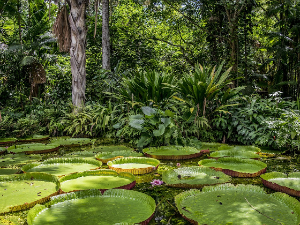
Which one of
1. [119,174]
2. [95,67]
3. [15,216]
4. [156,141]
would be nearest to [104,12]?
[95,67]

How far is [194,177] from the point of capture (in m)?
1.64

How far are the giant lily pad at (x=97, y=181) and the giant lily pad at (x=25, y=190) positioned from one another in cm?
9

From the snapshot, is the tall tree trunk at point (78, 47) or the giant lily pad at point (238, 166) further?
the tall tree trunk at point (78, 47)

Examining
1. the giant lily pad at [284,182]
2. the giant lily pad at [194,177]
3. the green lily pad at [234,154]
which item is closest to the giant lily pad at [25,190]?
the giant lily pad at [194,177]

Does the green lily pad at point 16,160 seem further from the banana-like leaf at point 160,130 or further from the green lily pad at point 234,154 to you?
the green lily pad at point 234,154

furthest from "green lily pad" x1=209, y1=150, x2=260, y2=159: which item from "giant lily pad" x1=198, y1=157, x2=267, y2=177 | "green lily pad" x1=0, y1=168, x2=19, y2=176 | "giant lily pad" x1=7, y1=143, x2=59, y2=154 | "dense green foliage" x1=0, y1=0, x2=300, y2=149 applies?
"giant lily pad" x1=7, y1=143, x2=59, y2=154

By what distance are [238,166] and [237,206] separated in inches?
33.3

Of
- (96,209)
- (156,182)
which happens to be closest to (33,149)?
(156,182)

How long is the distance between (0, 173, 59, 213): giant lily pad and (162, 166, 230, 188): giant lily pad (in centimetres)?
82

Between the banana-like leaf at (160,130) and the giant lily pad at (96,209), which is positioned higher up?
the banana-like leaf at (160,130)

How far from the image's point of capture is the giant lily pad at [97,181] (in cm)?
146

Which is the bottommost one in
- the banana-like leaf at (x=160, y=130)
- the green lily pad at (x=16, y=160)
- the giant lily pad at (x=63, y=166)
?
the green lily pad at (x=16, y=160)

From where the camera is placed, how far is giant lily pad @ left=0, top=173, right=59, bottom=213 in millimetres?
1209

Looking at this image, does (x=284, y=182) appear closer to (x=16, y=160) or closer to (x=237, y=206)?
(x=237, y=206)
